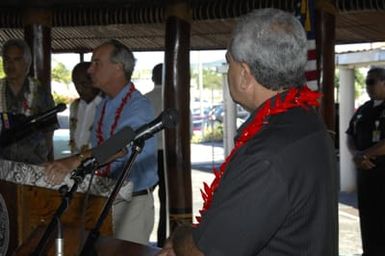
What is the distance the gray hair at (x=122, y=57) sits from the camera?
3.28 m

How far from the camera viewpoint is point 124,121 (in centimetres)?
323

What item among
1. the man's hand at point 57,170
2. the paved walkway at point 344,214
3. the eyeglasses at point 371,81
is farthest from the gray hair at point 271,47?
the paved walkway at point 344,214

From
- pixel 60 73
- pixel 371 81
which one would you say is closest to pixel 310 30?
pixel 371 81

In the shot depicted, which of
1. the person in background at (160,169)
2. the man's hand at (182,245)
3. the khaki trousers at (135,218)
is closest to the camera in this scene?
the man's hand at (182,245)

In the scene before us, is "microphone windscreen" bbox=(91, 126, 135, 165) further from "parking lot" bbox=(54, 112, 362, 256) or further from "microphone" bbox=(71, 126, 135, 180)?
"parking lot" bbox=(54, 112, 362, 256)

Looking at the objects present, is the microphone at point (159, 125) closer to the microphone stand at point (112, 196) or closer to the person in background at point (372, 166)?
the microphone stand at point (112, 196)

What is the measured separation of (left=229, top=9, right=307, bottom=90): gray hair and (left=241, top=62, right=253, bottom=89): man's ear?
0.04ft

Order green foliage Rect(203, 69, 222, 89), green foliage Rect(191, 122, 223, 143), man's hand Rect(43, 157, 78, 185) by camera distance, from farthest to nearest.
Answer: green foliage Rect(203, 69, 222, 89), green foliage Rect(191, 122, 223, 143), man's hand Rect(43, 157, 78, 185)

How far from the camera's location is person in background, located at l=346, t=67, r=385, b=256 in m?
5.16

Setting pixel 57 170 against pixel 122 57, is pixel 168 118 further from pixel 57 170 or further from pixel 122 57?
pixel 122 57

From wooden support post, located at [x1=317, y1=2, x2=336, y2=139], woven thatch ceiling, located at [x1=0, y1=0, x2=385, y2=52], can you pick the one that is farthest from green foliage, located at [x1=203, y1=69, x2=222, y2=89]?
wooden support post, located at [x1=317, y1=2, x2=336, y2=139]

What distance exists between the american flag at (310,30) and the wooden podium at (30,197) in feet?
6.09

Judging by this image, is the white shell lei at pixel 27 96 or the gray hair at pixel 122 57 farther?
the white shell lei at pixel 27 96

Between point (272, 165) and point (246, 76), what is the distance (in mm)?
249
